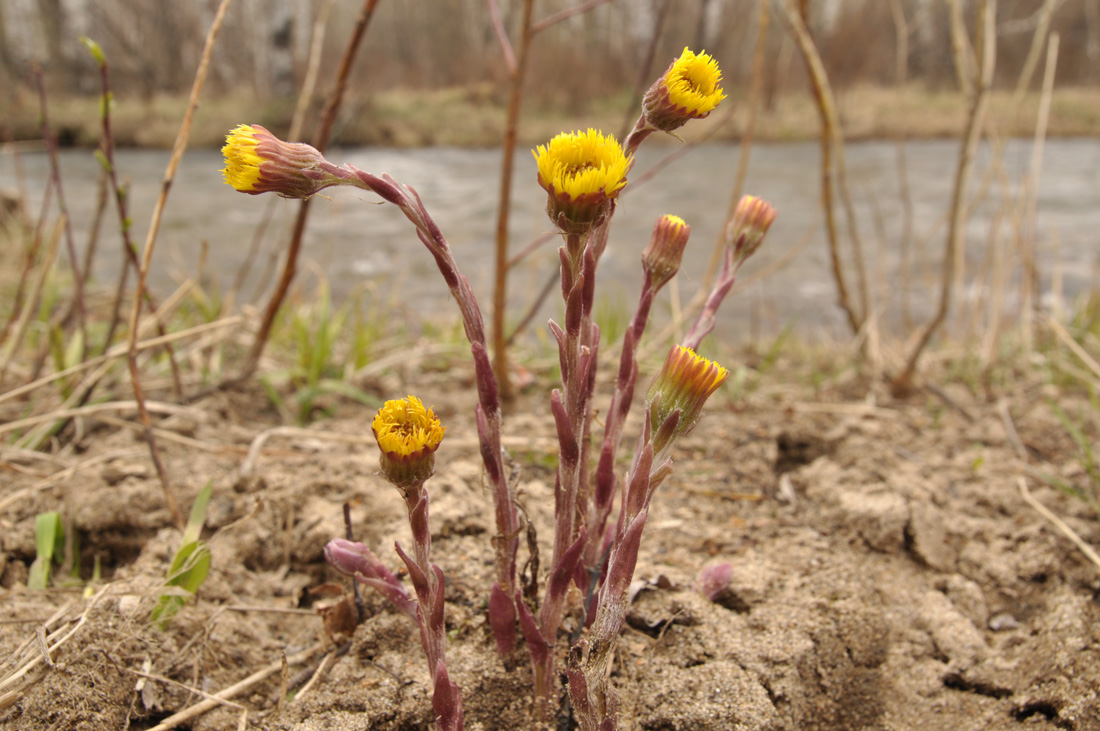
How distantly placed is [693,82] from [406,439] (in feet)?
A: 1.42

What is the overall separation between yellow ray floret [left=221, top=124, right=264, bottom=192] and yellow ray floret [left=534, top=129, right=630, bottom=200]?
0.25 meters

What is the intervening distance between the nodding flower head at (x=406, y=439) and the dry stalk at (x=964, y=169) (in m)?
1.60

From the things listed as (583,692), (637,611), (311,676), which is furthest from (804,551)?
(311,676)

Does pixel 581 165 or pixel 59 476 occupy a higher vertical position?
pixel 581 165

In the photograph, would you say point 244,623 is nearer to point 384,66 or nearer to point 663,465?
point 663,465

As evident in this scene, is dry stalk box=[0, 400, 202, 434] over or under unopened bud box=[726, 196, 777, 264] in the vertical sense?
under

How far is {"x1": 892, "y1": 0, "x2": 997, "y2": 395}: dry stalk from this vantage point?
1776 millimetres

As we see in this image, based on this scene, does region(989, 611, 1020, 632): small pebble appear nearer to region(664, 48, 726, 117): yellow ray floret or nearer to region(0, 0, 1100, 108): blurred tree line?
region(664, 48, 726, 117): yellow ray floret

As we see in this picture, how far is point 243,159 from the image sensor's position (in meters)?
0.66

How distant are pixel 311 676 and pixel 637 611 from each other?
1.45 ft

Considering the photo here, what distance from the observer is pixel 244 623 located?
1048mm

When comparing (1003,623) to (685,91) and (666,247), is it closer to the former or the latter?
(666,247)

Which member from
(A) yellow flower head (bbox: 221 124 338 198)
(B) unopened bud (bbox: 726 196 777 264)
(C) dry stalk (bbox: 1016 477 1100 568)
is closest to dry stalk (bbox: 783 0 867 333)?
(C) dry stalk (bbox: 1016 477 1100 568)

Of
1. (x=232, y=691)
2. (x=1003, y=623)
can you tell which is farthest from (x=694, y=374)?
(x=1003, y=623)
